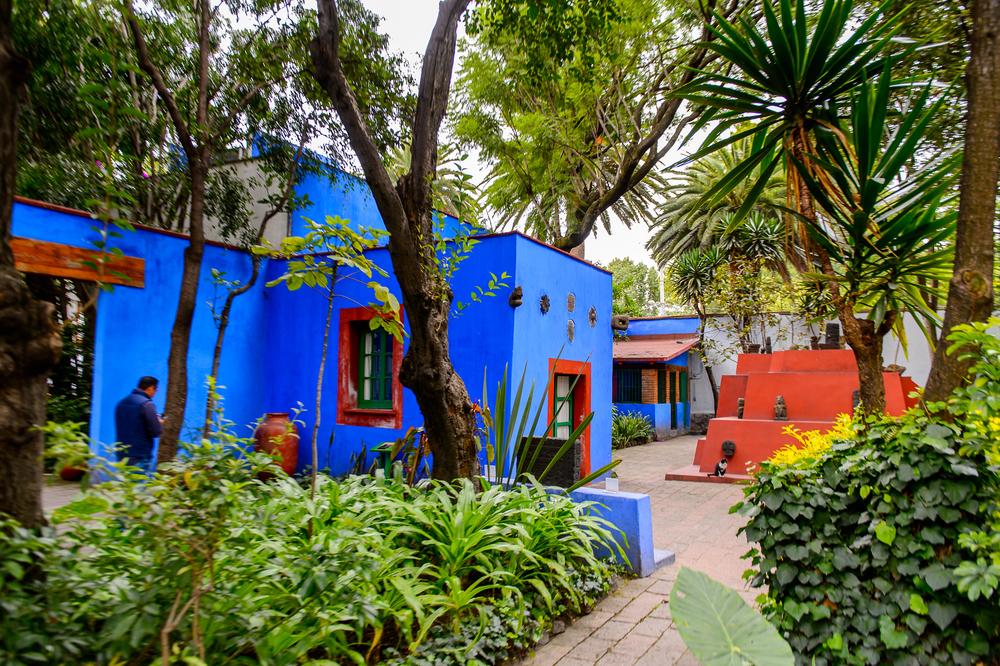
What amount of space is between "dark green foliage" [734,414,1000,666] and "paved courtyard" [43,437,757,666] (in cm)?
86

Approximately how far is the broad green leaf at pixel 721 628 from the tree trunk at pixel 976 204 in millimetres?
1644

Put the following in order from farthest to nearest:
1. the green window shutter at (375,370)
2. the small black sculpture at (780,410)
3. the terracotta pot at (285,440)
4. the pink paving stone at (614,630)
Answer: the small black sculpture at (780,410) → the green window shutter at (375,370) → the terracotta pot at (285,440) → the pink paving stone at (614,630)

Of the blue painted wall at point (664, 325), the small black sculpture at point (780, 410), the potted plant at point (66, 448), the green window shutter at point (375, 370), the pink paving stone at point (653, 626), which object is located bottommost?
the pink paving stone at point (653, 626)

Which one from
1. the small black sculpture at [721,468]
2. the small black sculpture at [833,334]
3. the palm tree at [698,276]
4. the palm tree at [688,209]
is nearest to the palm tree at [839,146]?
the small black sculpture at [721,468]

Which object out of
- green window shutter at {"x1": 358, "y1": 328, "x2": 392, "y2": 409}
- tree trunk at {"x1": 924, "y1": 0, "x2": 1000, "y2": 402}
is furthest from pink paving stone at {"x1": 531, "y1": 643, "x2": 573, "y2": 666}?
green window shutter at {"x1": 358, "y1": 328, "x2": 392, "y2": 409}

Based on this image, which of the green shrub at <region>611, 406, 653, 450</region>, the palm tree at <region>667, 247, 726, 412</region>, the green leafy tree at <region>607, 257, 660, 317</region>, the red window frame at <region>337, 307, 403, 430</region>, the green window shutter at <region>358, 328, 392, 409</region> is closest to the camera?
the red window frame at <region>337, 307, 403, 430</region>

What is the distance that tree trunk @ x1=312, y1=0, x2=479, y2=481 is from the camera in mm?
4055

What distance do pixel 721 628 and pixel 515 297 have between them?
5561 millimetres

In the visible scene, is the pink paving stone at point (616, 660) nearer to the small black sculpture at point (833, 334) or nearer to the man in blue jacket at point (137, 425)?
the man in blue jacket at point (137, 425)

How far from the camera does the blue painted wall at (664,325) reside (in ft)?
65.4

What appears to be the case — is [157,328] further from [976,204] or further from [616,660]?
[976,204]

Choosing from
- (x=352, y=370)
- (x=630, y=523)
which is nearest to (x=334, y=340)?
(x=352, y=370)

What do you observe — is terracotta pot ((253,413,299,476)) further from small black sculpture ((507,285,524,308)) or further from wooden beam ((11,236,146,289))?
small black sculpture ((507,285,524,308))

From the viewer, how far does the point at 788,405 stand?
9500mm
